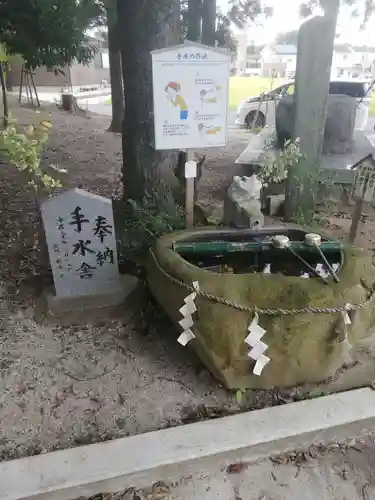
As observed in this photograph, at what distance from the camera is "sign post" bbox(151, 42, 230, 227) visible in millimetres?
2947

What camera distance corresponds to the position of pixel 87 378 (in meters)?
2.69

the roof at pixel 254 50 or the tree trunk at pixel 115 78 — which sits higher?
the roof at pixel 254 50

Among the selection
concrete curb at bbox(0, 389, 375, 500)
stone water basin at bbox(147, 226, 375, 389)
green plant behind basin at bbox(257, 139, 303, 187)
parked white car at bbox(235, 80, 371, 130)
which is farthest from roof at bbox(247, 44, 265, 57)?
→ concrete curb at bbox(0, 389, 375, 500)

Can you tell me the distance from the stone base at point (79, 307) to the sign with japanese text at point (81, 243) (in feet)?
0.16

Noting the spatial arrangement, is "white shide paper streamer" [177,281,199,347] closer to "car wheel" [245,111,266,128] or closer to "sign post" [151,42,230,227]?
"sign post" [151,42,230,227]

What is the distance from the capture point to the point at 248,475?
84.4 inches

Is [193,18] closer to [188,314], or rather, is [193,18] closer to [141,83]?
[141,83]

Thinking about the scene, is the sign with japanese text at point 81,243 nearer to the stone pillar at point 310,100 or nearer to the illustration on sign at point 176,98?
the illustration on sign at point 176,98

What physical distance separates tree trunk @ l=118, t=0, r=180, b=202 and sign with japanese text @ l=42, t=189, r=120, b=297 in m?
1.09

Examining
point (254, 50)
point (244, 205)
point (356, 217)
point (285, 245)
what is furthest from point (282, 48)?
point (285, 245)

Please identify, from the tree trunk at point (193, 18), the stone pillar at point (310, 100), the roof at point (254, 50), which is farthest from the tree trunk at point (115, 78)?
the roof at point (254, 50)

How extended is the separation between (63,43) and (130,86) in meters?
3.21

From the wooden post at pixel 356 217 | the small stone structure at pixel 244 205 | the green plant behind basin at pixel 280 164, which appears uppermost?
the green plant behind basin at pixel 280 164

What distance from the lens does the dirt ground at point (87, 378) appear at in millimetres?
2346
